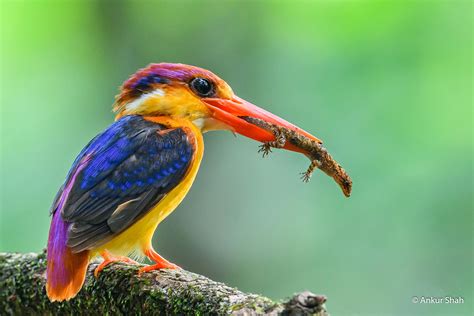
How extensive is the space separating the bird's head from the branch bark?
0.84 metres

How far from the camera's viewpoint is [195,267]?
602 cm

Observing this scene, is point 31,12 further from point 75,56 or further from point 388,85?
point 388,85

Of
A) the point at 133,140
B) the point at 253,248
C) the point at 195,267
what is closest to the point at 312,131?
the point at 253,248

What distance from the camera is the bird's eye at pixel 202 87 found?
3457 millimetres

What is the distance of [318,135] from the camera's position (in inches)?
225

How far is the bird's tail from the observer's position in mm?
2768

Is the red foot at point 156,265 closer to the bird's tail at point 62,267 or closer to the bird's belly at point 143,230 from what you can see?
the bird's belly at point 143,230

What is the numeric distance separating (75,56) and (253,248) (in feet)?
10.1

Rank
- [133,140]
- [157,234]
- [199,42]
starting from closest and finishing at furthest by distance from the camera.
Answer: [133,140] < [157,234] < [199,42]

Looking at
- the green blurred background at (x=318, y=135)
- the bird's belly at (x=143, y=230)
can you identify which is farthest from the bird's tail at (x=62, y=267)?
the green blurred background at (x=318, y=135)

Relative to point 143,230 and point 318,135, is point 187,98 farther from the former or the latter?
point 318,135

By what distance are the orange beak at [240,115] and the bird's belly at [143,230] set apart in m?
0.25

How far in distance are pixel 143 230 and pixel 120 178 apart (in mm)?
265

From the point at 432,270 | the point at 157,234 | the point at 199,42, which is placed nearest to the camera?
the point at 432,270
